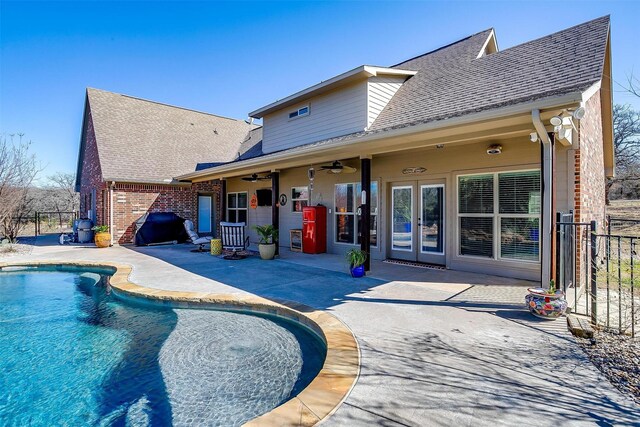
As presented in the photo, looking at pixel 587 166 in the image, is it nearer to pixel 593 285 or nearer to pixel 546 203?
pixel 546 203

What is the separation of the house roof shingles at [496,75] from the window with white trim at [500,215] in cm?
156

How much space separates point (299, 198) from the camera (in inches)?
431

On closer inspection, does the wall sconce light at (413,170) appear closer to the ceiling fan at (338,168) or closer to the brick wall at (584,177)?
the ceiling fan at (338,168)

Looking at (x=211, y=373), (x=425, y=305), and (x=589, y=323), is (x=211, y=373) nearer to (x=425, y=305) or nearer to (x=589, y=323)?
(x=425, y=305)

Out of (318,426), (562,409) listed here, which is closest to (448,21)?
(562,409)

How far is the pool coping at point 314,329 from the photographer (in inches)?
84.6

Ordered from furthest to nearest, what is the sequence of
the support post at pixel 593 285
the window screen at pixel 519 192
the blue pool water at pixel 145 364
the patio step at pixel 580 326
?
the window screen at pixel 519 192, the support post at pixel 593 285, the patio step at pixel 580 326, the blue pool water at pixel 145 364

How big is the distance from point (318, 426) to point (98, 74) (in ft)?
58.9

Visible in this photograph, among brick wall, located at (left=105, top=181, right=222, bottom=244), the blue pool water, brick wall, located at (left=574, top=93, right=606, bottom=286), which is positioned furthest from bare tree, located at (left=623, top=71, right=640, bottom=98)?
brick wall, located at (left=105, top=181, right=222, bottom=244)

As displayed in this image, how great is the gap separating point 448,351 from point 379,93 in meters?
7.12

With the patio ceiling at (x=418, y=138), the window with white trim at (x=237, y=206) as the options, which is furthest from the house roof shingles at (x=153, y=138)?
the patio ceiling at (x=418, y=138)

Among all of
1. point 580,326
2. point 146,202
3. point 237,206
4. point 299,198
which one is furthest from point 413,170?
point 146,202

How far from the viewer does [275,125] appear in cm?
1113

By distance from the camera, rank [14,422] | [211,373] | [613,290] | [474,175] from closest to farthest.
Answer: [14,422], [211,373], [613,290], [474,175]
